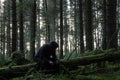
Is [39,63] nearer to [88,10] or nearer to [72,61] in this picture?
[72,61]

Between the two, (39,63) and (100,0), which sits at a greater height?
(100,0)

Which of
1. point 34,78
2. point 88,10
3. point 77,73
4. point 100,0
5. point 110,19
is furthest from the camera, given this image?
point 100,0

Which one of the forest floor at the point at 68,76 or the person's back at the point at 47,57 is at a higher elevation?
the person's back at the point at 47,57

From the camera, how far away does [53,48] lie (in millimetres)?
10680

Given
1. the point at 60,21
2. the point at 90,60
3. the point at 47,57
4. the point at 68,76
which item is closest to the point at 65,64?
the point at 68,76

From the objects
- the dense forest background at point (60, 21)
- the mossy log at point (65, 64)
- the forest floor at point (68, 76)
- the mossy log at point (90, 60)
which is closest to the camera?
the forest floor at point (68, 76)

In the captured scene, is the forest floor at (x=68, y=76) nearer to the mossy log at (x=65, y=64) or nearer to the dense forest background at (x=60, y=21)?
the mossy log at (x=65, y=64)

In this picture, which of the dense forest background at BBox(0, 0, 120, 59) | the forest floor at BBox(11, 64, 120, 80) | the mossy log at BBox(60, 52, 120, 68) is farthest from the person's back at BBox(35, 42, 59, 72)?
the dense forest background at BBox(0, 0, 120, 59)

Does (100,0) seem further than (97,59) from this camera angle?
Yes

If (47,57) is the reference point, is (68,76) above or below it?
below

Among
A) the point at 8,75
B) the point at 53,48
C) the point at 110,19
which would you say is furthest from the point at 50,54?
the point at 110,19

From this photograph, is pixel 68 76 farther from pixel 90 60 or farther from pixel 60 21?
pixel 60 21

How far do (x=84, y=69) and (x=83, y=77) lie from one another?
1206 millimetres

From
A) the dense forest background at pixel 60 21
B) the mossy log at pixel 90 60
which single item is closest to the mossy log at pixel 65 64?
the mossy log at pixel 90 60
